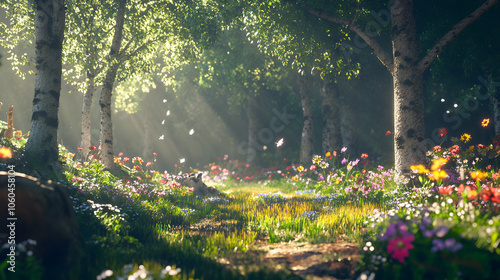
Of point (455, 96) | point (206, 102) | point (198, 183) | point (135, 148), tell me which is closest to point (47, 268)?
point (198, 183)

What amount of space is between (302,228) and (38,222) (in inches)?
148

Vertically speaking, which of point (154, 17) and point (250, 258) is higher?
point (154, 17)

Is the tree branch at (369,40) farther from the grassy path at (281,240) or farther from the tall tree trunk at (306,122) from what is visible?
the tall tree trunk at (306,122)

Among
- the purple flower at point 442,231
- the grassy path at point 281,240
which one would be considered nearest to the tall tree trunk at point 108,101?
the grassy path at point 281,240

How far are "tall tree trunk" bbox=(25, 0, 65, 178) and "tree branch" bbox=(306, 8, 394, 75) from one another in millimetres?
6728

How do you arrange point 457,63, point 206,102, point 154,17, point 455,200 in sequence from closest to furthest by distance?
point 455,200 → point 457,63 → point 154,17 → point 206,102

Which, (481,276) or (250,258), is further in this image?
(250,258)

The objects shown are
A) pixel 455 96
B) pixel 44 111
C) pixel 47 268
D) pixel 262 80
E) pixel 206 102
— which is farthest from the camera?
pixel 206 102

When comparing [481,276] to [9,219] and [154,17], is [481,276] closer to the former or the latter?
[9,219]

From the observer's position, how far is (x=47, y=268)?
323 cm

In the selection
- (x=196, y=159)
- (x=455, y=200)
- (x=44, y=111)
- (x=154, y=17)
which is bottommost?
(x=455, y=200)

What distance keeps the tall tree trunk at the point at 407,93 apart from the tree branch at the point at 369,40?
1.13ft

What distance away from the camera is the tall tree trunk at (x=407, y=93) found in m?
7.71

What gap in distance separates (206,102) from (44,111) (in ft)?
56.9
